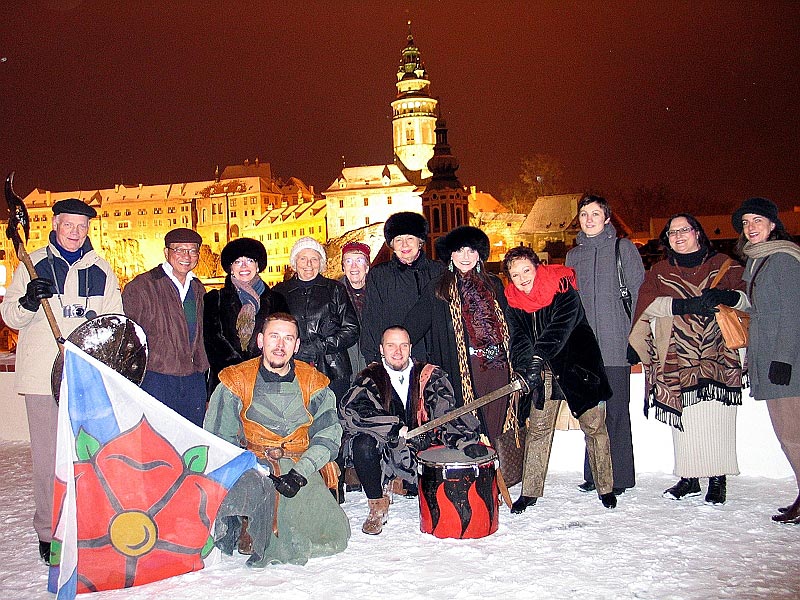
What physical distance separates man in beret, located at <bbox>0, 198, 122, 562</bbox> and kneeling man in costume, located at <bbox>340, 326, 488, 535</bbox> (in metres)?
1.67

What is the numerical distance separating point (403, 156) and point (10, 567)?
75.5 meters

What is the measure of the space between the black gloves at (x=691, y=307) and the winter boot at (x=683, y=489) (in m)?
1.11

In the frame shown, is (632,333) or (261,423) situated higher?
(632,333)

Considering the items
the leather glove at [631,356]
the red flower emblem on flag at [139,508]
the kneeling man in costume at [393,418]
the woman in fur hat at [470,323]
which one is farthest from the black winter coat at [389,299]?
the red flower emblem on flag at [139,508]

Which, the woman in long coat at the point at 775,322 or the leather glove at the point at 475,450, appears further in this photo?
the woman in long coat at the point at 775,322

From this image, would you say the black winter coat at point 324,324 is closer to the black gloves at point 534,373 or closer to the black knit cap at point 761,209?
the black gloves at point 534,373

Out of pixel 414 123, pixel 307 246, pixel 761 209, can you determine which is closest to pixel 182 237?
pixel 307 246

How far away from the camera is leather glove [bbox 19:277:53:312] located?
159 inches

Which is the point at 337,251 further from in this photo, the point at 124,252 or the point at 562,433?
the point at 562,433

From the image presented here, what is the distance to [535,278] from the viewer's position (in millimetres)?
4883

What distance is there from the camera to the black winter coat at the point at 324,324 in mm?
5176

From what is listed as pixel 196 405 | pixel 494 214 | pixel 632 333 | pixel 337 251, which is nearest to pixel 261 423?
pixel 196 405

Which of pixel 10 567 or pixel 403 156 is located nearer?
pixel 10 567

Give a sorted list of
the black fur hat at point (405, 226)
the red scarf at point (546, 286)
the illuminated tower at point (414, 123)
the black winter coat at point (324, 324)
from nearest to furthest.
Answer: the red scarf at point (546, 286), the black winter coat at point (324, 324), the black fur hat at point (405, 226), the illuminated tower at point (414, 123)
